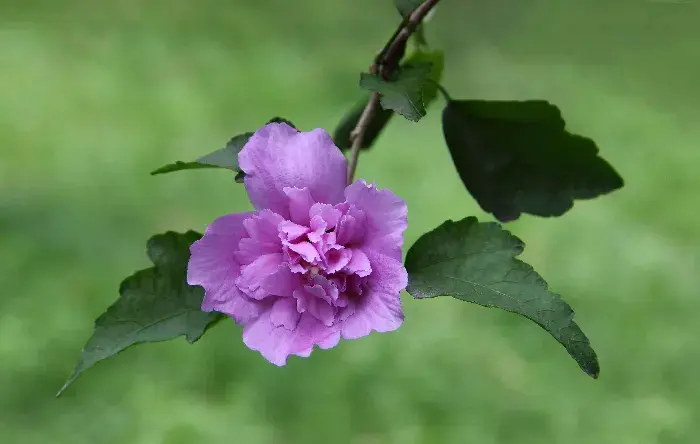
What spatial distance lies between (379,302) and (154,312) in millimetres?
126

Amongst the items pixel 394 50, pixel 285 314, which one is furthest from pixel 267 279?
pixel 394 50

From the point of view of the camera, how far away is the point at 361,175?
43.7 inches

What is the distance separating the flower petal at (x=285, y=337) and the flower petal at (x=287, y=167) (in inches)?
2.1

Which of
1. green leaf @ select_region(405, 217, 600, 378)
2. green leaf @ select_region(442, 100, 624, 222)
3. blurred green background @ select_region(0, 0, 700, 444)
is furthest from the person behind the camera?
blurred green background @ select_region(0, 0, 700, 444)

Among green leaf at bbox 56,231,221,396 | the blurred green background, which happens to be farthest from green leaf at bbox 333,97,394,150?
the blurred green background

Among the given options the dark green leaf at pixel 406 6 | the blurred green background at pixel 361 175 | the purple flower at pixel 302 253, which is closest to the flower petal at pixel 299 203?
the purple flower at pixel 302 253

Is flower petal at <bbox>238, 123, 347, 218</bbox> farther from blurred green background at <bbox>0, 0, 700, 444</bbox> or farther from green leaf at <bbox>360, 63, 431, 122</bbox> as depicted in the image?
blurred green background at <bbox>0, 0, 700, 444</bbox>

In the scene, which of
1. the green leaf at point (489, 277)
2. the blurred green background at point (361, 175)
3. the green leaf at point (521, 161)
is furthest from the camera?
the blurred green background at point (361, 175)

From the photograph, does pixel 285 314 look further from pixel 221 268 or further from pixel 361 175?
pixel 361 175

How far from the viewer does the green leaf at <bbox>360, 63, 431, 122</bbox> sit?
1.11 ft

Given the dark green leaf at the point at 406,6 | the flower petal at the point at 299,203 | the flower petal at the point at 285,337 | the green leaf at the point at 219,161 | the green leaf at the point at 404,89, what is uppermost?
the dark green leaf at the point at 406,6

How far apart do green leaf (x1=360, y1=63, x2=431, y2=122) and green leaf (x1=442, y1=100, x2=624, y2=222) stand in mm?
73

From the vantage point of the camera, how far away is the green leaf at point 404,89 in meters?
0.34

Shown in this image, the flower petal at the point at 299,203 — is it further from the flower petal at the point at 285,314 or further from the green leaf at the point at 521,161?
the green leaf at the point at 521,161
